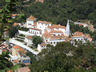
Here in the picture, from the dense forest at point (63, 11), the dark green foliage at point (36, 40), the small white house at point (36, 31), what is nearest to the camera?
the dark green foliage at point (36, 40)

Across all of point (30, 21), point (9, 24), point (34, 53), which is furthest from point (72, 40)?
point (9, 24)

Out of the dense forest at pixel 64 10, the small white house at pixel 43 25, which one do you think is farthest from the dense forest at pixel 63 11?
the small white house at pixel 43 25

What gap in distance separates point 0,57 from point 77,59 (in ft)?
32.5

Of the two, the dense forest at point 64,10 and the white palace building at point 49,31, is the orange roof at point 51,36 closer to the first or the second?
the white palace building at point 49,31

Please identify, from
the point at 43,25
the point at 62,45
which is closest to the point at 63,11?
the point at 43,25

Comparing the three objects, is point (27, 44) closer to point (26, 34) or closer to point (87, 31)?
point (26, 34)

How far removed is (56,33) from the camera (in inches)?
608

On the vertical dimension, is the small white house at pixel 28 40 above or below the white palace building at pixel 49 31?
below

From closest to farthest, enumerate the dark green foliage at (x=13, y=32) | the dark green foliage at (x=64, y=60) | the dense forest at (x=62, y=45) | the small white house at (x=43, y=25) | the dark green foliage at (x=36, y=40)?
the dense forest at (x=62, y=45) → the dark green foliage at (x=64, y=60) → the dark green foliage at (x=36, y=40) → the dark green foliage at (x=13, y=32) → the small white house at (x=43, y=25)

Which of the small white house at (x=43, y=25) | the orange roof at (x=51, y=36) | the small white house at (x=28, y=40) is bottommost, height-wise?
the small white house at (x=28, y=40)

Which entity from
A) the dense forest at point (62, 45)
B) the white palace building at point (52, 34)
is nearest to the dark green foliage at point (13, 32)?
the dense forest at point (62, 45)

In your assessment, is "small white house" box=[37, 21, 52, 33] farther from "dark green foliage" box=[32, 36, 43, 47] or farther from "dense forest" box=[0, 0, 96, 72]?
"dense forest" box=[0, 0, 96, 72]

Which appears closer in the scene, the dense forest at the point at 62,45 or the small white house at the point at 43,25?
the dense forest at the point at 62,45

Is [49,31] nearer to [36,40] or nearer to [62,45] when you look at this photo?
[36,40]
